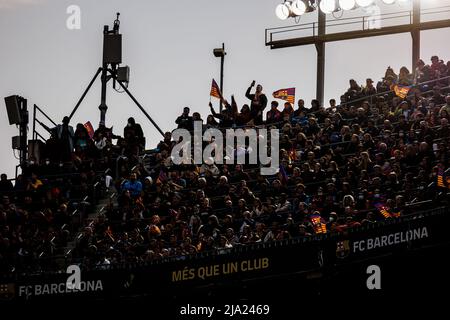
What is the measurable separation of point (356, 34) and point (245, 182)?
8953 mm

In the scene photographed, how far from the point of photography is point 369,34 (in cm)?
3475

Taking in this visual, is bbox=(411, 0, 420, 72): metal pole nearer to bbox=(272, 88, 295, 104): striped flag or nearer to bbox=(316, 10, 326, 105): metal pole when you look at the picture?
bbox=(316, 10, 326, 105): metal pole

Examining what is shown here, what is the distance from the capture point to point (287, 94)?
3234 cm

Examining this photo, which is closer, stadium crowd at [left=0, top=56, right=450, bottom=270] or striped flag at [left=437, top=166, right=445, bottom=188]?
striped flag at [left=437, top=166, right=445, bottom=188]

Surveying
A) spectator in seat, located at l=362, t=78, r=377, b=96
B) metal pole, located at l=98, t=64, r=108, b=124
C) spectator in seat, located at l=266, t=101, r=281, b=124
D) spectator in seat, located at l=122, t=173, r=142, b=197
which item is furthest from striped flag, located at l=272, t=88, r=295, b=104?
metal pole, located at l=98, t=64, r=108, b=124

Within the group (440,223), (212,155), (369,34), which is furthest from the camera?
(369,34)

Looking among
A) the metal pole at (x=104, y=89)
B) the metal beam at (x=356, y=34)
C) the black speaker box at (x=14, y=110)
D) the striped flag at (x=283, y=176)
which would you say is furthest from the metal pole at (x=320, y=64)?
the striped flag at (x=283, y=176)

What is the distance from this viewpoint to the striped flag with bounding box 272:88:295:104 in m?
32.3

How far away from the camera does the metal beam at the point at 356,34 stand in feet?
111

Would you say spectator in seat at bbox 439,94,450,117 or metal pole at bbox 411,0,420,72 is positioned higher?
Result: metal pole at bbox 411,0,420,72

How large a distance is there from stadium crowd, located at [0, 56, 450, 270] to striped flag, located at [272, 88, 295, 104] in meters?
1.62
